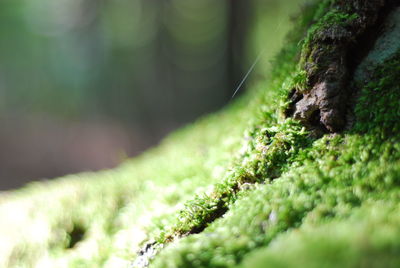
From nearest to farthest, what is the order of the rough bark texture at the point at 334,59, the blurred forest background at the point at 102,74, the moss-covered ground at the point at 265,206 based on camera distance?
the moss-covered ground at the point at 265,206 < the rough bark texture at the point at 334,59 < the blurred forest background at the point at 102,74

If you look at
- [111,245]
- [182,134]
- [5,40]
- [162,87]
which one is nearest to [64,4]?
[5,40]

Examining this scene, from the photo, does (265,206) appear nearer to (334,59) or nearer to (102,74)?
(334,59)

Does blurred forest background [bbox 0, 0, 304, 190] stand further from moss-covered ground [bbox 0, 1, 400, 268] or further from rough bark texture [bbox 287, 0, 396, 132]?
rough bark texture [bbox 287, 0, 396, 132]

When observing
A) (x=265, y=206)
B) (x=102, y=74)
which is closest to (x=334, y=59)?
(x=265, y=206)

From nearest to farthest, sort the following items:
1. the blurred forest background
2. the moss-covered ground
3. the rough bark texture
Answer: the moss-covered ground, the rough bark texture, the blurred forest background

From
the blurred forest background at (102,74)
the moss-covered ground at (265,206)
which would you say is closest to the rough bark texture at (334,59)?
the moss-covered ground at (265,206)

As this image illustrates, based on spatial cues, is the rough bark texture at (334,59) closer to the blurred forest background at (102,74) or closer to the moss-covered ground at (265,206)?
the moss-covered ground at (265,206)

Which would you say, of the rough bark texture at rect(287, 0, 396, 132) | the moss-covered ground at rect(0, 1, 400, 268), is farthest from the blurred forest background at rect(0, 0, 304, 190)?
the rough bark texture at rect(287, 0, 396, 132)
